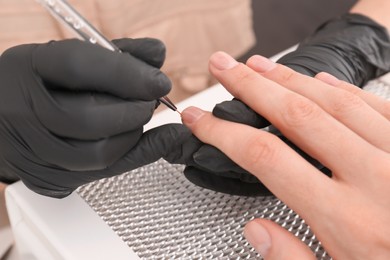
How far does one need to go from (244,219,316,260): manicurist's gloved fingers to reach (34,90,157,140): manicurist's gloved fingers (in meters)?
0.16

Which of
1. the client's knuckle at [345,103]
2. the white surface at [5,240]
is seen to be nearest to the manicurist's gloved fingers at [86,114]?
the client's knuckle at [345,103]

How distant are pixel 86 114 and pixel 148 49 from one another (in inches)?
3.8

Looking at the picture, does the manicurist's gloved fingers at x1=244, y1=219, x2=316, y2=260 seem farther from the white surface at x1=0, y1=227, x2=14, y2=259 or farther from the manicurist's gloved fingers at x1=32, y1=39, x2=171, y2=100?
the white surface at x1=0, y1=227, x2=14, y2=259

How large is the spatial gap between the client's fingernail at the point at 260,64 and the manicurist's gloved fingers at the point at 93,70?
0.58 ft

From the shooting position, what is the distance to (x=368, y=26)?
0.80 metres

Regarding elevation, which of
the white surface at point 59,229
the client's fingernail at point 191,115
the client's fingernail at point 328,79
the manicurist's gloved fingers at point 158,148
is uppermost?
the client's fingernail at point 328,79

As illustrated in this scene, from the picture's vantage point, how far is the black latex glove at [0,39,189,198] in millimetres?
462

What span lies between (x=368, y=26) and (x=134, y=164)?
503 mm

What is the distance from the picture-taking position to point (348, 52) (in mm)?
741

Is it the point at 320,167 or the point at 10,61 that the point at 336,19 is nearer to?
the point at 320,167

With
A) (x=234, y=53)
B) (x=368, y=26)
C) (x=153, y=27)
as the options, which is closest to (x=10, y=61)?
(x=153, y=27)

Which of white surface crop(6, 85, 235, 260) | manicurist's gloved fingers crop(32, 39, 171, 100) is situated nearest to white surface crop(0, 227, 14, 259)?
white surface crop(6, 85, 235, 260)

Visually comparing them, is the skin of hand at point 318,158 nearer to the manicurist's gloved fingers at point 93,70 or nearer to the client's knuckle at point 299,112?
the client's knuckle at point 299,112

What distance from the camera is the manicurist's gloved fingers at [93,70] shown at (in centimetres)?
46
